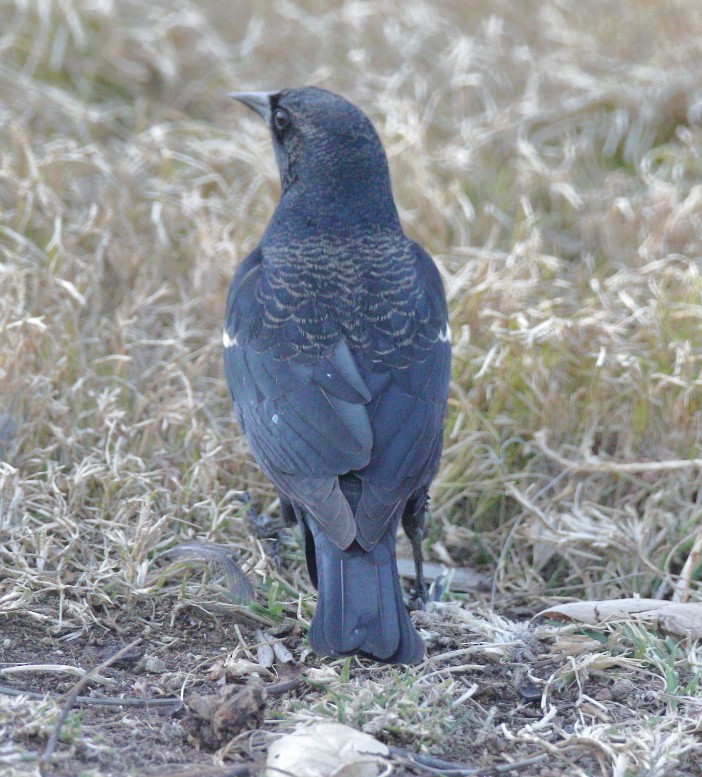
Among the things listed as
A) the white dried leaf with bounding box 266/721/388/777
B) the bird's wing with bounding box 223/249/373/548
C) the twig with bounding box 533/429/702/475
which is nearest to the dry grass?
the twig with bounding box 533/429/702/475

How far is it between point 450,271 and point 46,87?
239 cm

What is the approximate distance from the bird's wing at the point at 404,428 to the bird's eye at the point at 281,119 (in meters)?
0.97

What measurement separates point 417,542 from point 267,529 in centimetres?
50

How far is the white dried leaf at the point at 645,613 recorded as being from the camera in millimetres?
3172

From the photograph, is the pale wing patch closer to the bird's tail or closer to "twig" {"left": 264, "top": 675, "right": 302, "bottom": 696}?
the bird's tail

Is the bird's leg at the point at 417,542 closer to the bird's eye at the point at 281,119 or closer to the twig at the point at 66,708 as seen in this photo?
the twig at the point at 66,708

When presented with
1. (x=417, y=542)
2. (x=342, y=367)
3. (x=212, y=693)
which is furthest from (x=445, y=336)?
(x=212, y=693)

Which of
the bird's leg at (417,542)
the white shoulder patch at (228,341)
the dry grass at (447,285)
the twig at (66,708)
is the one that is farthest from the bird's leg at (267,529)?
the twig at (66,708)

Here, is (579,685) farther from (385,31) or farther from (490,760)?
(385,31)

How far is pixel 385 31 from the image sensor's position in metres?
6.34

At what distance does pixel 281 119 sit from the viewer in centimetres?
403

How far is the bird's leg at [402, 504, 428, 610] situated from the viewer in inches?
134

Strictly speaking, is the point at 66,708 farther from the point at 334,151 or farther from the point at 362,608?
the point at 334,151

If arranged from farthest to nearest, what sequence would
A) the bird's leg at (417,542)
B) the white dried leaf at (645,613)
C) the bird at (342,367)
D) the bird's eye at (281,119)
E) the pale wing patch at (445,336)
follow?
the bird's eye at (281,119)
the pale wing patch at (445,336)
the bird's leg at (417,542)
the white dried leaf at (645,613)
the bird at (342,367)
